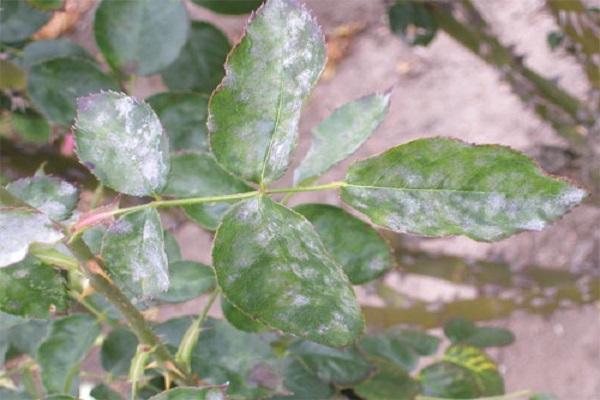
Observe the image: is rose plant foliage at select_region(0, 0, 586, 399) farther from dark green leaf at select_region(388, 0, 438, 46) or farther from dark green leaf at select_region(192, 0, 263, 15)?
dark green leaf at select_region(388, 0, 438, 46)

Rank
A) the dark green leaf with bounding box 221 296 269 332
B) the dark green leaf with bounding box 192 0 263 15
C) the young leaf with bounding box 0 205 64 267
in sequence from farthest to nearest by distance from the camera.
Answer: the dark green leaf with bounding box 192 0 263 15, the dark green leaf with bounding box 221 296 269 332, the young leaf with bounding box 0 205 64 267

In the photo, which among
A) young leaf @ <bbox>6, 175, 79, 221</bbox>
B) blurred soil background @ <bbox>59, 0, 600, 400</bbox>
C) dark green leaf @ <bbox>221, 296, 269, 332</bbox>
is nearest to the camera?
young leaf @ <bbox>6, 175, 79, 221</bbox>

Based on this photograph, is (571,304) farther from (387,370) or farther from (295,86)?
(295,86)

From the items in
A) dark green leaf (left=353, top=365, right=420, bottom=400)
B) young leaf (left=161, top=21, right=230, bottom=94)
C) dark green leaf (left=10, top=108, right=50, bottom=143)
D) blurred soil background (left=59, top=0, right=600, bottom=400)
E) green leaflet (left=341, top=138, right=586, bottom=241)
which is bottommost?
blurred soil background (left=59, top=0, right=600, bottom=400)

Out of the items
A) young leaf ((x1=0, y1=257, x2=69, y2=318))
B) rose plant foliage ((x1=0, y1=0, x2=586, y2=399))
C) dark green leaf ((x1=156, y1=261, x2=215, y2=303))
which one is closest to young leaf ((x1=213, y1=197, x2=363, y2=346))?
rose plant foliage ((x1=0, y1=0, x2=586, y2=399))

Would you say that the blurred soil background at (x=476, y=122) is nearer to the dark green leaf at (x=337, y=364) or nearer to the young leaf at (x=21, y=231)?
the dark green leaf at (x=337, y=364)

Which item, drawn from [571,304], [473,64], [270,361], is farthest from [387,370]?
[473,64]
